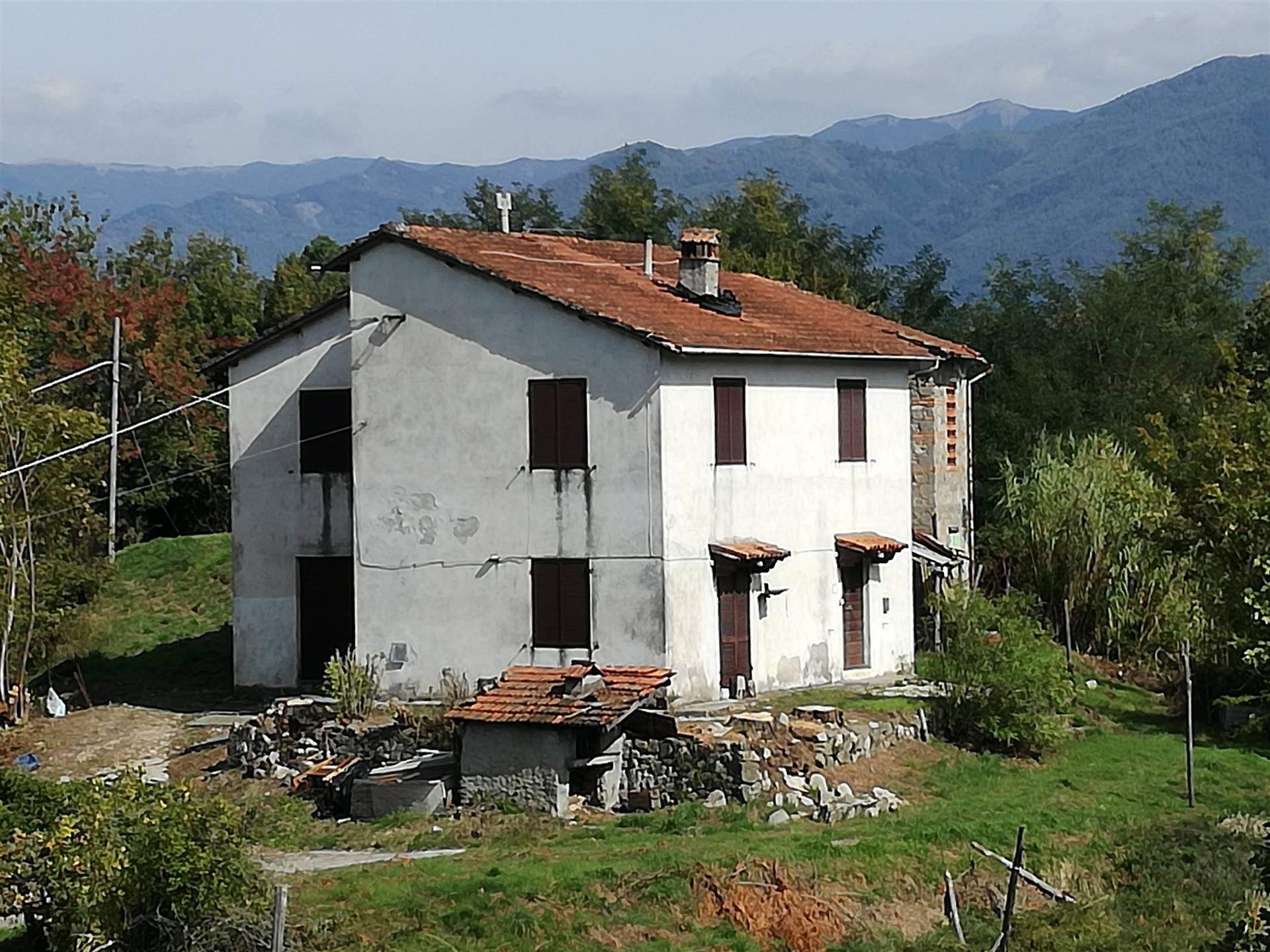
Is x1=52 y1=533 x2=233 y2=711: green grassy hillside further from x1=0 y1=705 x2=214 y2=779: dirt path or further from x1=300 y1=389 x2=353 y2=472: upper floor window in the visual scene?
x1=300 y1=389 x2=353 y2=472: upper floor window

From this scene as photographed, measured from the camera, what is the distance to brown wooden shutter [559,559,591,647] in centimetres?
2827

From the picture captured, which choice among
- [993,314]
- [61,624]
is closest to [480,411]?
[61,624]

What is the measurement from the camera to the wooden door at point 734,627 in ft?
94.0

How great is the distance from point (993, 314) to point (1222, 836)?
34.1 metres

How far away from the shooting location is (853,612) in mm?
31281

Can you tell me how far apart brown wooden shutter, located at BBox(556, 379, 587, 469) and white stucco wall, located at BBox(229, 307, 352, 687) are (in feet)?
17.3

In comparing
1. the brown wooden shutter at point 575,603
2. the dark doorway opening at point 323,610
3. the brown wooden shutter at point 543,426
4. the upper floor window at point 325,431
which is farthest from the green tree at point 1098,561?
the upper floor window at point 325,431

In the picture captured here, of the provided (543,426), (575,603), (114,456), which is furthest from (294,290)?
(575,603)

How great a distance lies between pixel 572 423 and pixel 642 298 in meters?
3.11

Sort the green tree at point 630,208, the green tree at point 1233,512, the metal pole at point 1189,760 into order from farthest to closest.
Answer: the green tree at point 630,208, the metal pole at point 1189,760, the green tree at point 1233,512

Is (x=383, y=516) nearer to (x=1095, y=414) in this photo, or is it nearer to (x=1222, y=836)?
(x=1222, y=836)

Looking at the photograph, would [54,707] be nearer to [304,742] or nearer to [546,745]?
[304,742]

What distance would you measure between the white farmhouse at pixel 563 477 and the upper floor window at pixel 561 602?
0.04m

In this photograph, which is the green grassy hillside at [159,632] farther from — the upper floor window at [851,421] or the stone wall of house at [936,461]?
the stone wall of house at [936,461]
